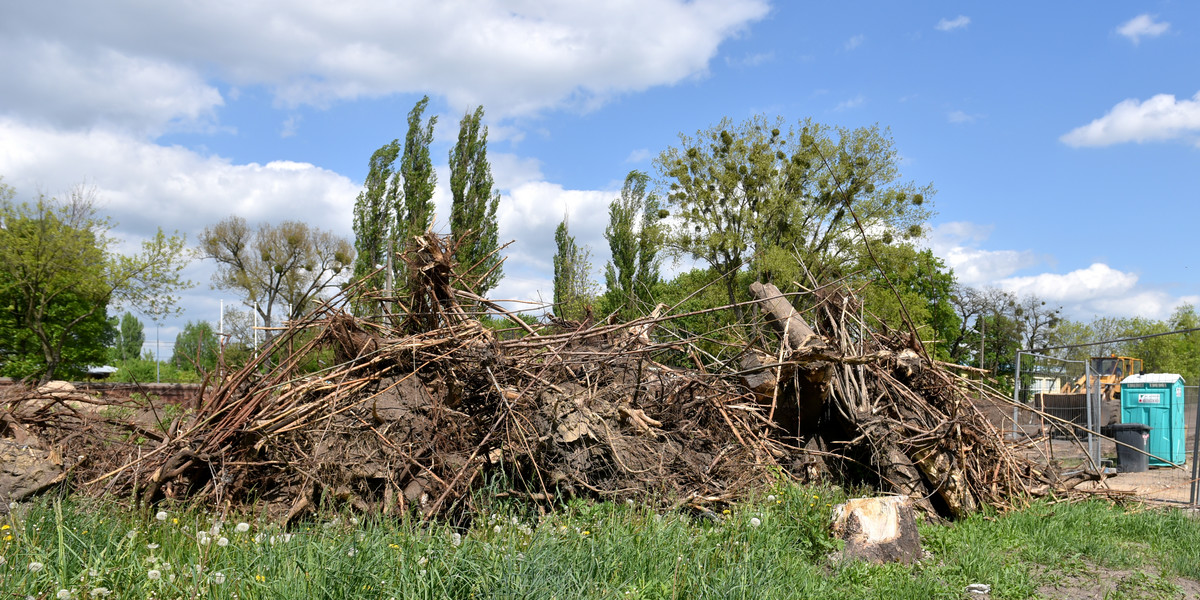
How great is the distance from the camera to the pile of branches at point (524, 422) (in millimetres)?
5629

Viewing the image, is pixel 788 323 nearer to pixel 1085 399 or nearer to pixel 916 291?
pixel 1085 399

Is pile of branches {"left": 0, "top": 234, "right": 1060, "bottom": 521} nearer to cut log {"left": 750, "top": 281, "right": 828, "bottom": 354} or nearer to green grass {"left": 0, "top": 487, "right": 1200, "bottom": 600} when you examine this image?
cut log {"left": 750, "top": 281, "right": 828, "bottom": 354}

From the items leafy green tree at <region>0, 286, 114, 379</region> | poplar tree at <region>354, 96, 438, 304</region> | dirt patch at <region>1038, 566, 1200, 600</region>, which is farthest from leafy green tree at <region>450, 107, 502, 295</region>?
dirt patch at <region>1038, 566, 1200, 600</region>

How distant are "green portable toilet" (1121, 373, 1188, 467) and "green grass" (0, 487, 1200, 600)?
787 centimetres

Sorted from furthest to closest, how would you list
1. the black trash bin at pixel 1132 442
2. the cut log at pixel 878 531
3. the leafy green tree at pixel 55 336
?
A: the leafy green tree at pixel 55 336
the black trash bin at pixel 1132 442
the cut log at pixel 878 531

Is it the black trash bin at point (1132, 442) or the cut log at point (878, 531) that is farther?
the black trash bin at point (1132, 442)

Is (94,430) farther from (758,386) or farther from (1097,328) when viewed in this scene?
(1097,328)

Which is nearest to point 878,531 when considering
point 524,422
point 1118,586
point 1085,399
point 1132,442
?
point 1118,586

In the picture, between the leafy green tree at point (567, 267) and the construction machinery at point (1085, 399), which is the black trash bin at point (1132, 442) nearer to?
the construction machinery at point (1085, 399)

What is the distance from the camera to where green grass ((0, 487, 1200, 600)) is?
11.1 ft

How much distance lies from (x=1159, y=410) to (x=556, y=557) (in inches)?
516

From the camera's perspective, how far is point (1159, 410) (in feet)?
41.0

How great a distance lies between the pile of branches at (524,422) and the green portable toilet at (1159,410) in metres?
6.80

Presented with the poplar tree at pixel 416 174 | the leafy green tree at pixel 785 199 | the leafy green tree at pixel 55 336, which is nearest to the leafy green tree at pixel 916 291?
the leafy green tree at pixel 785 199
